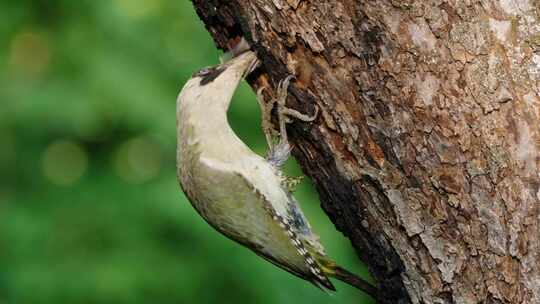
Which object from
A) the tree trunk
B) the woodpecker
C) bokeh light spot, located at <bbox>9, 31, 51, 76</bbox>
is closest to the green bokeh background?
bokeh light spot, located at <bbox>9, 31, 51, 76</bbox>

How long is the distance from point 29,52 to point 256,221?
12.2ft

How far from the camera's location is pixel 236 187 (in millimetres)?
4672

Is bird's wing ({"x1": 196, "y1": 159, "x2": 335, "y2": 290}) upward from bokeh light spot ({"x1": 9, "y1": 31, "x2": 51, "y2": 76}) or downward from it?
downward

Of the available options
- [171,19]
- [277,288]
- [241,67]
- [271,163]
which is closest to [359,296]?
[277,288]

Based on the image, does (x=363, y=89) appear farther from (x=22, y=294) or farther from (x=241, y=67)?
→ (x=22, y=294)

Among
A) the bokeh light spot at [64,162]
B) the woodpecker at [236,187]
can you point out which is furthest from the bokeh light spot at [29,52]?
the woodpecker at [236,187]

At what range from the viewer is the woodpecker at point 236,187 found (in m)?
4.64

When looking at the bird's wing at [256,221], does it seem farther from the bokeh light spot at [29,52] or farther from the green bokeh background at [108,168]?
the bokeh light spot at [29,52]

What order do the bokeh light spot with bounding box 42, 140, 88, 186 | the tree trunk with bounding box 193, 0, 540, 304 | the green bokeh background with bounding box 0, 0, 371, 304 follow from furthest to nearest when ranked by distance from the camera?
1. the bokeh light spot with bounding box 42, 140, 88, 186
2. the green bokeh background with bounding box 0, 0, 371, 304
3. the tree trunk with bounding box 193, 0, 540, 304

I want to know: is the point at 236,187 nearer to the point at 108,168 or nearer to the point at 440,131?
the point at 440,131

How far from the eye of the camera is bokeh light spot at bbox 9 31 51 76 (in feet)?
25.4

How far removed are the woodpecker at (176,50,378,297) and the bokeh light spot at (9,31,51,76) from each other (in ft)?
10.8

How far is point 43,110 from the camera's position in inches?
287

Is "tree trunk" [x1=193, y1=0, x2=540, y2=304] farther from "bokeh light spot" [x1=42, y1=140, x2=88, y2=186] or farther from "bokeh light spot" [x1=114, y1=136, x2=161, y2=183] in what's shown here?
"bokeh light spot" [x1=42, y1=140, x2=88, y2=186]
